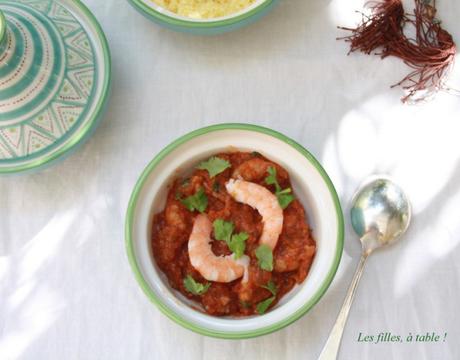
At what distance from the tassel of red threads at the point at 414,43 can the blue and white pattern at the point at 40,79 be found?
805 mm

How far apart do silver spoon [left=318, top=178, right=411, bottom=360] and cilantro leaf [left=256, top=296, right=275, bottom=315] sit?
23 cm

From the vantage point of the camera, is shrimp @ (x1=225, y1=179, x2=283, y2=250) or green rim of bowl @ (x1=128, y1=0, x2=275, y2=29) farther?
green rim of bowl @ (x1=128, y1=0, x2=275, y2=29)

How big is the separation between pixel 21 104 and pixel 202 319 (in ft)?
2.36

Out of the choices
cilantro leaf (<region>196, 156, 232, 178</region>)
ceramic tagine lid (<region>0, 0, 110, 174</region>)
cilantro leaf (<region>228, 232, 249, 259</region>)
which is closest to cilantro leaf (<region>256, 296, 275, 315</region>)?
cilantro leaf (<region>228, 232, 249, 259</region>)

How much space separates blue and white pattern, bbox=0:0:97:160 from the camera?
148 centimetres

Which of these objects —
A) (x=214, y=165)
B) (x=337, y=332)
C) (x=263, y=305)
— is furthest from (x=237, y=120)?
(x=337, y=332)

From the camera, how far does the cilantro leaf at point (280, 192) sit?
4.90 feet

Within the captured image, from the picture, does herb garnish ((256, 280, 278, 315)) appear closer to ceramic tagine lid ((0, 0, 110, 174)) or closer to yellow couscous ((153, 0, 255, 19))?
ceramic tagine lid ((0, 0, 110, 174))

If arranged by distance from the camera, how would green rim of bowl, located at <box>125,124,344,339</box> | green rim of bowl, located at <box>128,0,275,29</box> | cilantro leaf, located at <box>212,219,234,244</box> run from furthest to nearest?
green rim of bowl, located at <box>128,0,275,29</box>
cilantro leaf, located at <box>212,219,234,244</box>
green rim of bowl, located at <box>125,124,344,339</box>

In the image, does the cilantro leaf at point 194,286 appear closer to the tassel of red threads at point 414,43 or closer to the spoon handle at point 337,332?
the spoon handle at point 337,332

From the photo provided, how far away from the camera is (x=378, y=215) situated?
1.58m

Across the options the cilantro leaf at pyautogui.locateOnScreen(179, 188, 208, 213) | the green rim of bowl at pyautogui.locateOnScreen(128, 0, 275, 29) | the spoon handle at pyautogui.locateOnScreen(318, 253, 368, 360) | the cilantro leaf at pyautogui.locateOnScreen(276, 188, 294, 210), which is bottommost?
the spoon handle at pyautogui.locateOnScreen(318, 253, 368, 360)

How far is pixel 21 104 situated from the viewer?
1.49 metres

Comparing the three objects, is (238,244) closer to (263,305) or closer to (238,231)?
(238,231)
